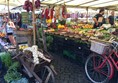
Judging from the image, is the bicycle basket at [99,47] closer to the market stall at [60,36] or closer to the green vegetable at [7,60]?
the market stall at [60,36]

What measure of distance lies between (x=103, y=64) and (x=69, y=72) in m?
1.20

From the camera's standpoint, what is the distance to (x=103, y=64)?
374 cm

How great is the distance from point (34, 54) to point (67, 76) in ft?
3.93

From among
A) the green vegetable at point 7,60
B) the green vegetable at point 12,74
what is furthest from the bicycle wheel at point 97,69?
the green vegetable at point 7,60

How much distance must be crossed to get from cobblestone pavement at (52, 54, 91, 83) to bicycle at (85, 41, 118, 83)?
0.25 m

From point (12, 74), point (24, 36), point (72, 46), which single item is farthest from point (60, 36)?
point (12, 74)

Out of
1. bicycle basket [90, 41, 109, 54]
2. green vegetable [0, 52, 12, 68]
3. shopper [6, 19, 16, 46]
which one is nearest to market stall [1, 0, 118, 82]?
bicycle basket [90, 41, 109, 54]

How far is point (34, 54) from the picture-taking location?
11.9 feet

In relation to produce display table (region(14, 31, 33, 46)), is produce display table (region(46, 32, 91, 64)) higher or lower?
lower

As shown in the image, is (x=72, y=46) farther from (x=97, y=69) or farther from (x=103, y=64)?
(x=103, y=64)

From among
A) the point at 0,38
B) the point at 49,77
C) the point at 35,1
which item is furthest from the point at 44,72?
the point at 0,38

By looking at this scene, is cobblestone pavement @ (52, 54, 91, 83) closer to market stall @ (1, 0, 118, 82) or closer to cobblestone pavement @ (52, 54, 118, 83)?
cobblestone pavement @ (52, 54, 118, 83)

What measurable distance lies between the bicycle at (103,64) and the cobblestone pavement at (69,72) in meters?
0.25

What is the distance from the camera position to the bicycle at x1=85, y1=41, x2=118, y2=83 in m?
3.55
